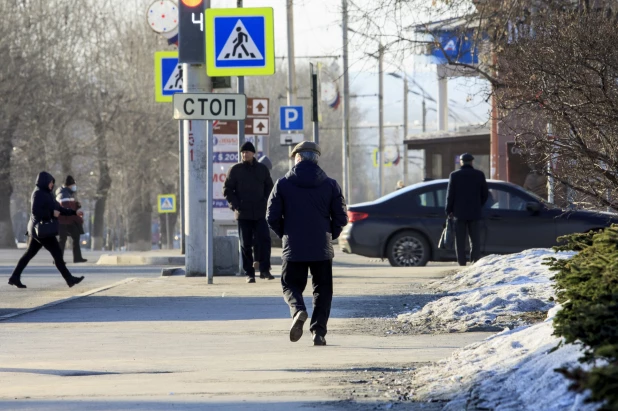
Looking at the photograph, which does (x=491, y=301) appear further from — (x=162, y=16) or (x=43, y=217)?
(x=162, y=16)

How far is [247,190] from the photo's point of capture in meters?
18.0

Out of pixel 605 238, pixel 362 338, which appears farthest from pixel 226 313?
pixel 605 238

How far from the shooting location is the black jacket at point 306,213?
10641mm

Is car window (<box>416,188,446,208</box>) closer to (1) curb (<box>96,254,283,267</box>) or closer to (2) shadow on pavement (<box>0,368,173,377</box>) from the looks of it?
(1) curb (<box>96,254,283,267</box>)

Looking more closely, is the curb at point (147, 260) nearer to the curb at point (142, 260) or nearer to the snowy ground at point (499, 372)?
the curb at point (142, 260)

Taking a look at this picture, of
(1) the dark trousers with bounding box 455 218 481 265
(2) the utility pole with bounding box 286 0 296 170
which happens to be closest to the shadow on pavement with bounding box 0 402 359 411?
(1) the dark trousers with bounding box 455 218 481 265

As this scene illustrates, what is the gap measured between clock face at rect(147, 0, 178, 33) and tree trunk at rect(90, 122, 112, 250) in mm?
25936

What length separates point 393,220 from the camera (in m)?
21.8

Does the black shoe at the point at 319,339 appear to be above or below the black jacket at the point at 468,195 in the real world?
below

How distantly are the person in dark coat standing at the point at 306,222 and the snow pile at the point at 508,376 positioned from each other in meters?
2.41

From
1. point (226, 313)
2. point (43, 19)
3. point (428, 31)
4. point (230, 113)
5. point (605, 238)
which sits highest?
point (43, 19)

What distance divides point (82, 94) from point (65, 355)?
141 ft

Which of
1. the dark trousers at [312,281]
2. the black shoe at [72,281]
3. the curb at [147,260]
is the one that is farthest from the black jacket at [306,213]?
the curb at [147,260]

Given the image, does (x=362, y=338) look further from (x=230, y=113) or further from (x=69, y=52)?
(x=69, y=52)
